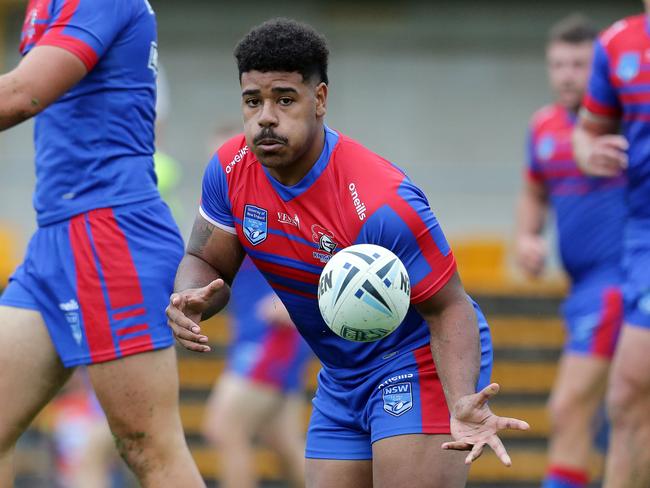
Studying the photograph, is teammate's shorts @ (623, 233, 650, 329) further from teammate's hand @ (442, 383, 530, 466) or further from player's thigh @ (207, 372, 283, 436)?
player's thigh @ (207, 372, 283, 436)

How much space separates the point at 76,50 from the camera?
4.56 meters

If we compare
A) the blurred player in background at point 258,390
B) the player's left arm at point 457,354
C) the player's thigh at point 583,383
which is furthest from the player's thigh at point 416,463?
the blurred player in background at point 258,390

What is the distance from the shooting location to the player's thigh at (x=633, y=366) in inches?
219

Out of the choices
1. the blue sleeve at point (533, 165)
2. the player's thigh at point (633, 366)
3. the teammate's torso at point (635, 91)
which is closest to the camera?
the player's thigh at point (633, 366)

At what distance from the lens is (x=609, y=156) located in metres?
5.75

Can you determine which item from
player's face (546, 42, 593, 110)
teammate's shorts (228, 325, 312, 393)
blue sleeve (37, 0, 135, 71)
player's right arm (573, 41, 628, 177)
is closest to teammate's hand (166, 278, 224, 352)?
blue sleeve (37, 0, 135, 71)

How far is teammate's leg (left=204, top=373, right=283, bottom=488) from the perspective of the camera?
8734 millimetres

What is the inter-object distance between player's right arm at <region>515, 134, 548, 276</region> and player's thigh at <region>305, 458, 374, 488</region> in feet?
11.6

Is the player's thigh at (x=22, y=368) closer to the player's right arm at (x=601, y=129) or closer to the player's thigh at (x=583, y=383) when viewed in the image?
the player's right arm at (x=601, y=129)

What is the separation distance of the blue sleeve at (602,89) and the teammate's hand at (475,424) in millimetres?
2471

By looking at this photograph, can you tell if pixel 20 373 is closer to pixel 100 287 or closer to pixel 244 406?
pixel 100 287

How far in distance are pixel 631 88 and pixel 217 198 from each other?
2287 millimetres

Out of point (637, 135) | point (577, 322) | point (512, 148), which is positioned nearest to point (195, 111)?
point (512, 148)

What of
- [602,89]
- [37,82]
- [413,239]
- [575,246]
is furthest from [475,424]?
[575,246]
